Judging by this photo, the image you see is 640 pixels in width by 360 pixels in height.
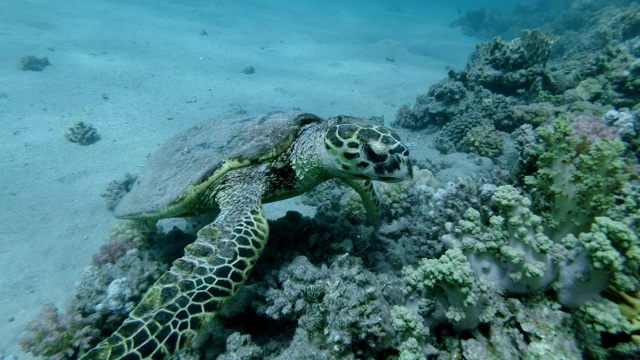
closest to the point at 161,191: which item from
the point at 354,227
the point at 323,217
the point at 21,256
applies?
the point at 323,217

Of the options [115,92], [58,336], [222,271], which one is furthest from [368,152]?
[115,92]

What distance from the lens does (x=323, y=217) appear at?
3293 mm

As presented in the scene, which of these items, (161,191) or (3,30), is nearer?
(161,191)

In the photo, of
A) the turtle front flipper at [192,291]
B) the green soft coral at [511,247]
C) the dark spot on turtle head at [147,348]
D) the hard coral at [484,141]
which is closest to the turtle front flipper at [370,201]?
the turtle front flipper at [192,291]

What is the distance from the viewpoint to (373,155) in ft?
8.48

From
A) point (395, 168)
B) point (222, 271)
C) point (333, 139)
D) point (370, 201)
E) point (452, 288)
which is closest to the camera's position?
point (452, 288)

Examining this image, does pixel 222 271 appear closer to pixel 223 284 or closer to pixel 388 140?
pixel 223 284

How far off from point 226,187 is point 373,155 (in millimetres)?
1569

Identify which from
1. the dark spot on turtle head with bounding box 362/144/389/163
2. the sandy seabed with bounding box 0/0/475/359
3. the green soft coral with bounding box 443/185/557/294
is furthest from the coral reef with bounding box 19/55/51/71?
the green soft coral with bounding box 443/185/557/294

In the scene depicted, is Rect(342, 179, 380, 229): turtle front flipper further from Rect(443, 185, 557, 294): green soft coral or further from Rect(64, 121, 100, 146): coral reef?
Rect(64, 121, 100, 146): coral reef

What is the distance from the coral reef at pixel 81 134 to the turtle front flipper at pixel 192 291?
6321mm

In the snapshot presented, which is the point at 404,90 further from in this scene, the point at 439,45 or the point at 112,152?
the point at 439,45

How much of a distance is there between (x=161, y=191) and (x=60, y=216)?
9.29ft

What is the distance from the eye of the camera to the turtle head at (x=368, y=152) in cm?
256
